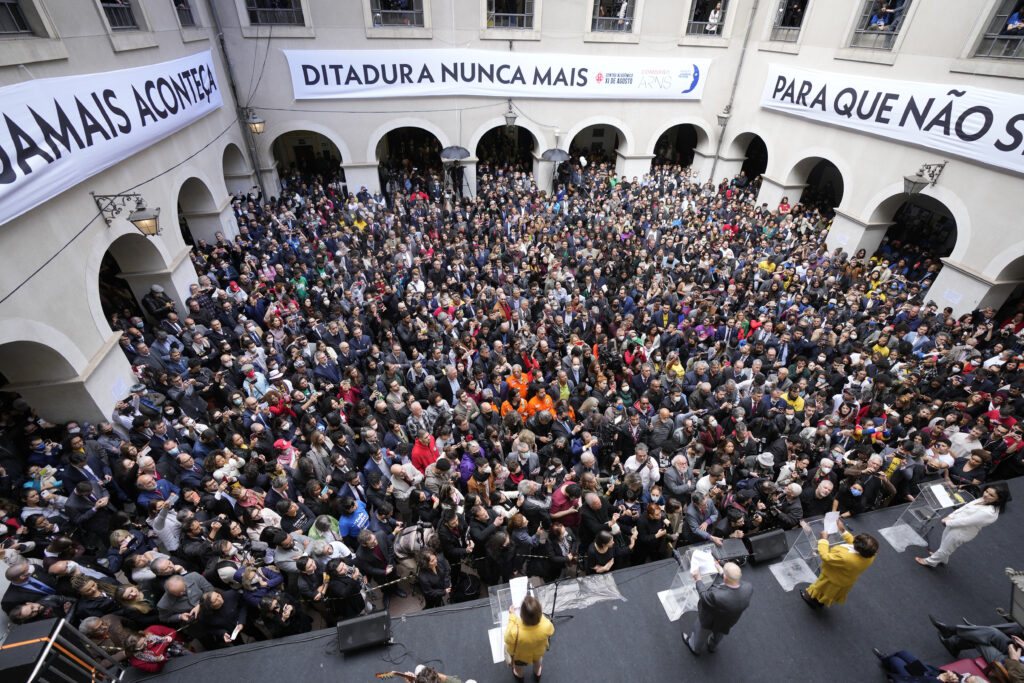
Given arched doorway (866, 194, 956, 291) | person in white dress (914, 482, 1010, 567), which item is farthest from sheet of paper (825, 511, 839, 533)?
arched doorway (866, 194, 956, 291)

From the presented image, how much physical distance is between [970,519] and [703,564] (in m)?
3.14

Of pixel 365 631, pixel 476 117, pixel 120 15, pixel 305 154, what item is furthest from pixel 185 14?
pixel 365 631

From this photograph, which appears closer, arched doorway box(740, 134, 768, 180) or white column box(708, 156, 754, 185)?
white column box(708, 156, 754, 185)

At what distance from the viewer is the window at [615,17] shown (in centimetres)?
1605

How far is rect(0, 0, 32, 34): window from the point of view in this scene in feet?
20.1

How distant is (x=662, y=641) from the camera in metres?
4.69

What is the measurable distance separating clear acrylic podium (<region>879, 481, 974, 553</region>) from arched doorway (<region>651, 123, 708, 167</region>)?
670 inches

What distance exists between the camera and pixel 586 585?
5062 millimetres

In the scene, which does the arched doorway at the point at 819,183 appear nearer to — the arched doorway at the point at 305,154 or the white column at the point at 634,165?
the white column at the point at 634,165

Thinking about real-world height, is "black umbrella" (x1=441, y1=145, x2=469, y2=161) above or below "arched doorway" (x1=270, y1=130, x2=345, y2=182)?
above

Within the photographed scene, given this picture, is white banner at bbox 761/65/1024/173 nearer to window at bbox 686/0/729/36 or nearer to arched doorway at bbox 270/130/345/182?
window at bbox 686/0/729/36

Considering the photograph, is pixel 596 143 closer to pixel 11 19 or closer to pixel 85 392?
pixel 11 19

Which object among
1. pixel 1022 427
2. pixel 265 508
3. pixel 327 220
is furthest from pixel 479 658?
pixel 327 220

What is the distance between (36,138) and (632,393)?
923 centimetres
